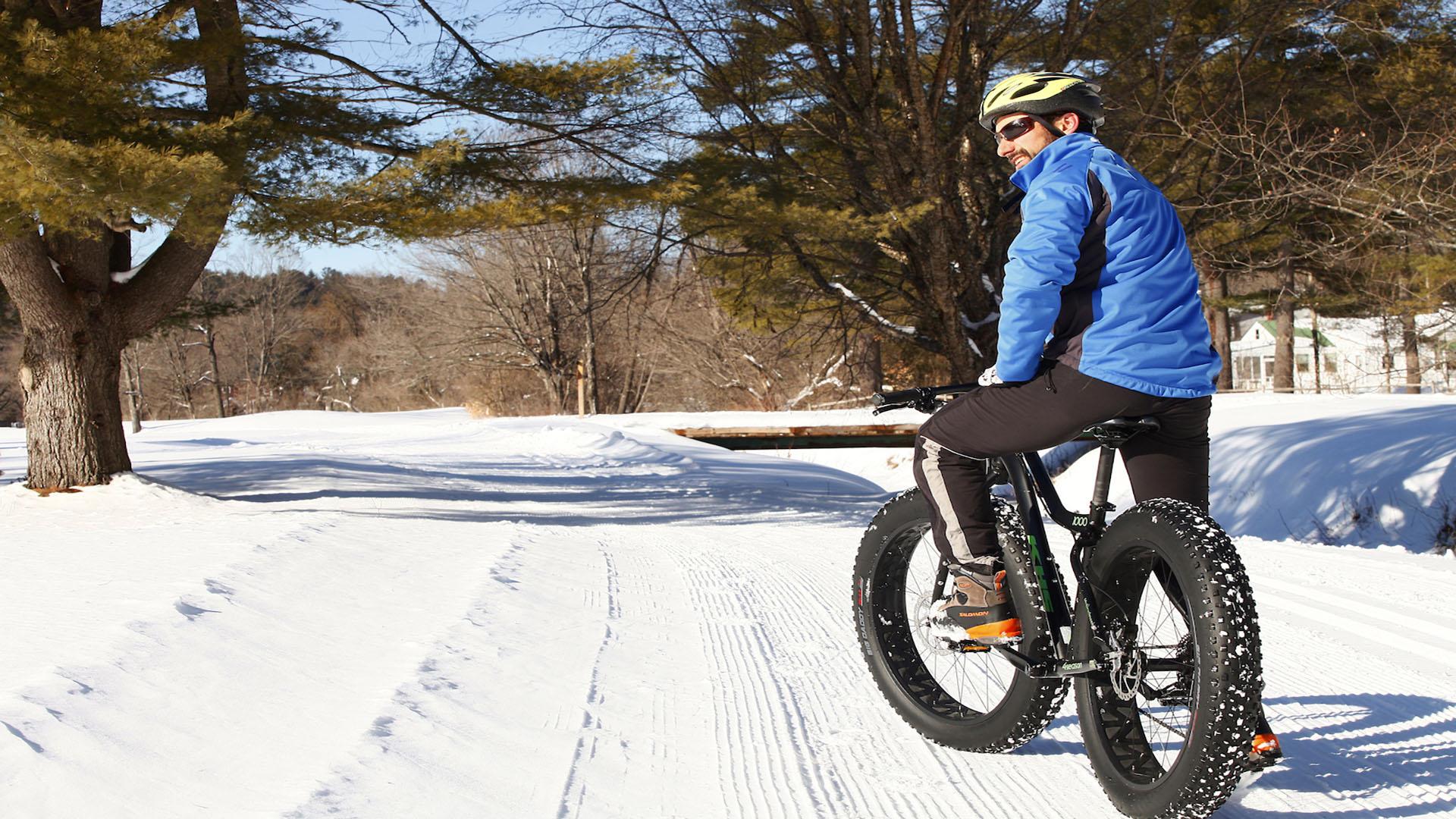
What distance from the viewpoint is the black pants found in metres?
2.67

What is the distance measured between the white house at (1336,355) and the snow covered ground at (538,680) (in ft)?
55.2

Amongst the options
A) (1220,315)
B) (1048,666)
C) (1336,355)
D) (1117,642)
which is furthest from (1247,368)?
(1117,642)

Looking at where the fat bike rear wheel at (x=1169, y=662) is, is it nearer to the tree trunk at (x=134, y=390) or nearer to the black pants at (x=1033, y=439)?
the black pants at (x=1033, y=439)

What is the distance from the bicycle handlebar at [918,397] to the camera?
3.15 meters

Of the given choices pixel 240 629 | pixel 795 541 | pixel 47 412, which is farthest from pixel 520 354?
pixel 240 629

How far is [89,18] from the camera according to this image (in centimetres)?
963

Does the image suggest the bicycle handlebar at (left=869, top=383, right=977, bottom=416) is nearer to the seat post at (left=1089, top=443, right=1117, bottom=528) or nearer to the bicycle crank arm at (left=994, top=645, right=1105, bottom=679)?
the seat post at (left=1089, top=443, right=1117, bottom=528)

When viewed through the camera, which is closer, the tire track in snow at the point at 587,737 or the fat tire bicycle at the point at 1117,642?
the fat tire bicycle at the point at 1117,642

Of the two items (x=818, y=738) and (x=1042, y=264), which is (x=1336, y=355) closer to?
(x=818, y=738)

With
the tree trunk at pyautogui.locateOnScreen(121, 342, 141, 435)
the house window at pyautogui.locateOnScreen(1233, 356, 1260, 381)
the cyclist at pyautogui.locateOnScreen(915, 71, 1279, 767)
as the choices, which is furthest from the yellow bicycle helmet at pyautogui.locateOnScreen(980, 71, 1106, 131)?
the house window at pyautogui.locateOnScreen(1233, 356, 1260, 381)

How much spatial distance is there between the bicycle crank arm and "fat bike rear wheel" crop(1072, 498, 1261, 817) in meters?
0.03

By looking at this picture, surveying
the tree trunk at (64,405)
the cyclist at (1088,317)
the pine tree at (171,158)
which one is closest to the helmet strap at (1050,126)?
the cyclist at (1088,317)

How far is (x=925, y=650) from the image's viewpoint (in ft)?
11.9

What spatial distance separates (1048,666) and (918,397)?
88cm
